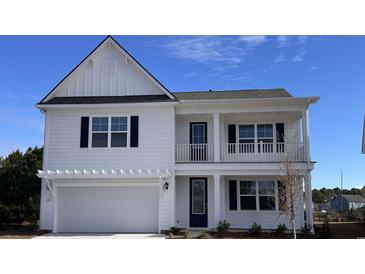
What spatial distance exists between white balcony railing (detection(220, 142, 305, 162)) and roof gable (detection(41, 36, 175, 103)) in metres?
4.19

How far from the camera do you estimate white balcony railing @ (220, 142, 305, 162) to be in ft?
53.8

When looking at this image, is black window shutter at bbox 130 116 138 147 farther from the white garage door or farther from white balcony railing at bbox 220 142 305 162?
white balcony railing at bbox 220 142 305 162

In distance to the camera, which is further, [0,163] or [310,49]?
[0,163]

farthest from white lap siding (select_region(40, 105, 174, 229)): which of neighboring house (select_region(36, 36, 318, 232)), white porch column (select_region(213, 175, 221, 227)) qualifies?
white porch column (select_region(213, 175, 221, 227))

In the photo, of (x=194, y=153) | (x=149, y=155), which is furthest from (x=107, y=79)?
(x=194, y=153)

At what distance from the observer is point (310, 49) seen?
48.3ft

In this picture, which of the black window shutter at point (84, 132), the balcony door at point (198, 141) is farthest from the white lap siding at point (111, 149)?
the balcony door at point (198, 141)

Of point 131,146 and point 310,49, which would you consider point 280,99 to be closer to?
point 310,49

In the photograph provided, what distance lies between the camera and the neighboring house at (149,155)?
16266mm
